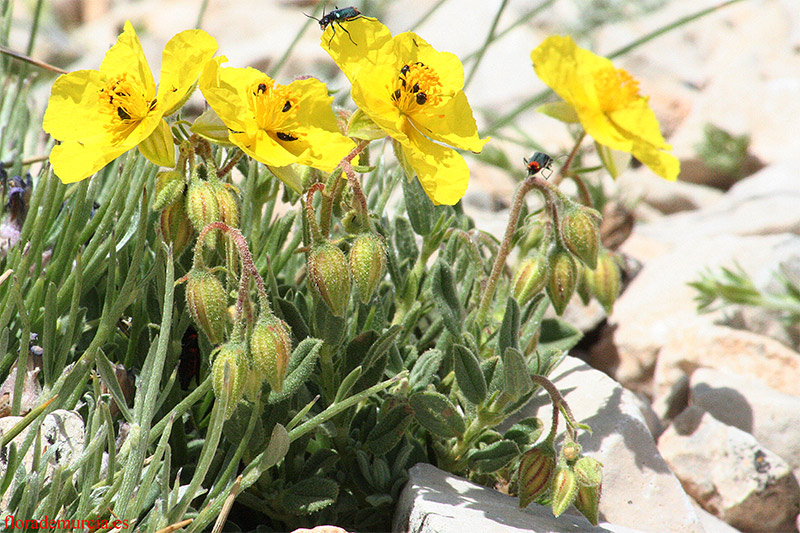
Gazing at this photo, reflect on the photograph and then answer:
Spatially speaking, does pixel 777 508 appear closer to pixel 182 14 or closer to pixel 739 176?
pixel 739 176

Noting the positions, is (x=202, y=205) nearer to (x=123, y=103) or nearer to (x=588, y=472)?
(x=123, y=103)

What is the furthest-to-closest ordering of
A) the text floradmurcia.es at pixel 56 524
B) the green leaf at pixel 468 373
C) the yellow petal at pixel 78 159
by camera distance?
the green leaf at pixel 468 373
the yellow petal at pixel 78 159
the text floradmurcia.es at pixel 56 524

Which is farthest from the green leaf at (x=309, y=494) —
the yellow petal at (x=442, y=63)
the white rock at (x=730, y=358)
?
the white rock at (x=730, y=358)

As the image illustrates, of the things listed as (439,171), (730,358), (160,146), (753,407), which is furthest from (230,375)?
(730,358)

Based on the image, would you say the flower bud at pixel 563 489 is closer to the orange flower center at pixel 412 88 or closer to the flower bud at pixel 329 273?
the flower bud at pixel 329 273

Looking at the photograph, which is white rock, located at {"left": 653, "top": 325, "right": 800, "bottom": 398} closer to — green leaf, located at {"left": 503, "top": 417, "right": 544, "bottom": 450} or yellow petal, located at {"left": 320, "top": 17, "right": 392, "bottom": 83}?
green leaf, located at {"left": 503, "top": 417, "right": 544, "bottom": 450}

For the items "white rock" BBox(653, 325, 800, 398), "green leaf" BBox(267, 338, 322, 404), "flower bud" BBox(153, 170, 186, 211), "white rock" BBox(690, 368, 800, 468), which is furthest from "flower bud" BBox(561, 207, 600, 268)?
"white rock" BBox(653, 325, 800, 398)

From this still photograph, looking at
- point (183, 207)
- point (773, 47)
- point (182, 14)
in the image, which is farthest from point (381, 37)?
point (182, 14)
